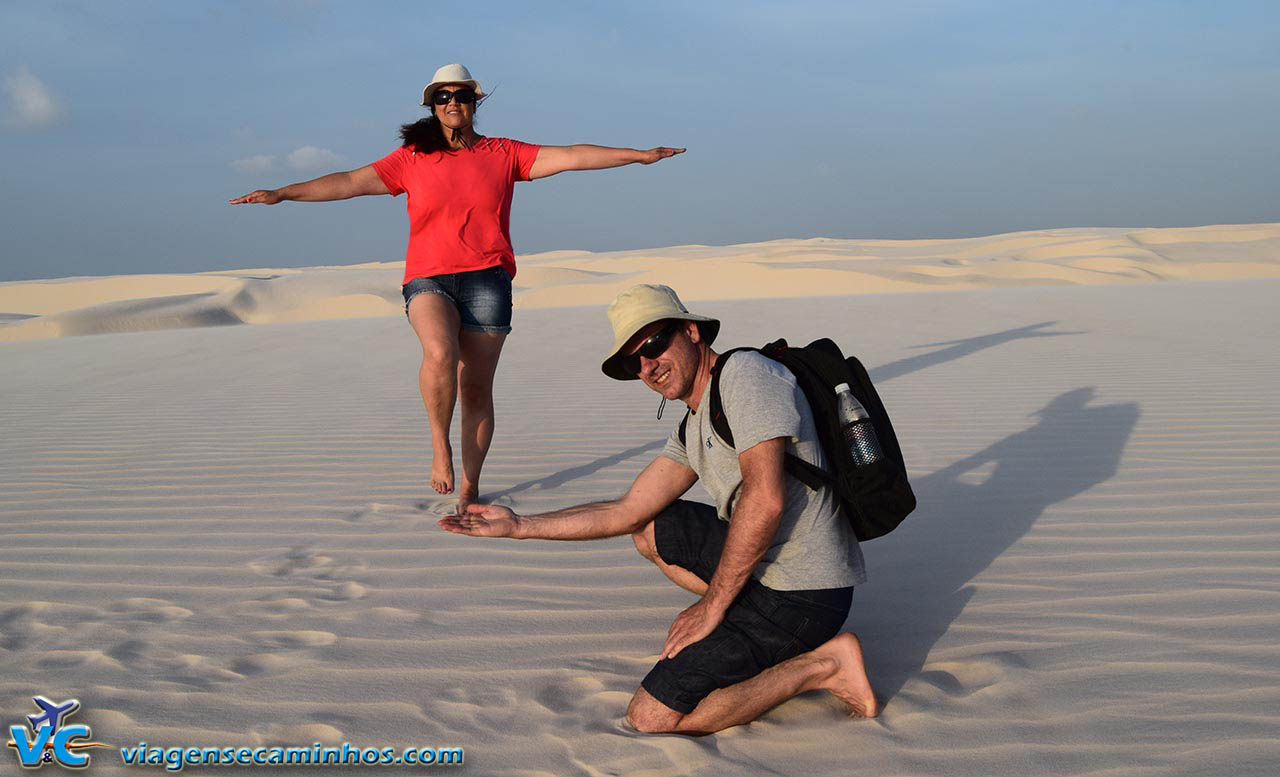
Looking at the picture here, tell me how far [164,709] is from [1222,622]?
3.01m

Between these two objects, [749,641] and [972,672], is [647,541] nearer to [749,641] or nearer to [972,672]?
[749,641]

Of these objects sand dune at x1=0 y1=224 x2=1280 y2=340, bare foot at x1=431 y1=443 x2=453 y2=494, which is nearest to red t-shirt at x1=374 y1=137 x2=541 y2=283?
bare foot at x1=431 y1=443 x2=453 y2=494

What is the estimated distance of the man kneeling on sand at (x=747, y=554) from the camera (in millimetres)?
2473

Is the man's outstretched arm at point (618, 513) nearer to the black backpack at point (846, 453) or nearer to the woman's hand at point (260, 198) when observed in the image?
the black backpack at point (846, 453)

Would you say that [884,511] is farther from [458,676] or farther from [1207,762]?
[458,676]

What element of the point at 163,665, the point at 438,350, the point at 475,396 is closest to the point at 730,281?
the point at 475,396

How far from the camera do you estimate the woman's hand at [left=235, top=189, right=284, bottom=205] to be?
4535mm

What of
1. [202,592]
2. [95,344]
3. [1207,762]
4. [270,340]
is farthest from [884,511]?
[95,344]

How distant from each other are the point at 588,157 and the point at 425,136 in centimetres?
75

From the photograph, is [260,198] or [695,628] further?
[260,198]

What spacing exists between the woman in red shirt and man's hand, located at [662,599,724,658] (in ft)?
6.94

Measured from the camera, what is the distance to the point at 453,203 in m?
4.57

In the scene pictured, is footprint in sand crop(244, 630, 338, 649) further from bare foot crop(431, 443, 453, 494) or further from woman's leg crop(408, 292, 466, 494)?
bare foot crop(431, 443, 453, 494)

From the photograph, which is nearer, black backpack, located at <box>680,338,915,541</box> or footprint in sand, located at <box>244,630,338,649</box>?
black backpack, located at <box>680,338,915,541</box>
